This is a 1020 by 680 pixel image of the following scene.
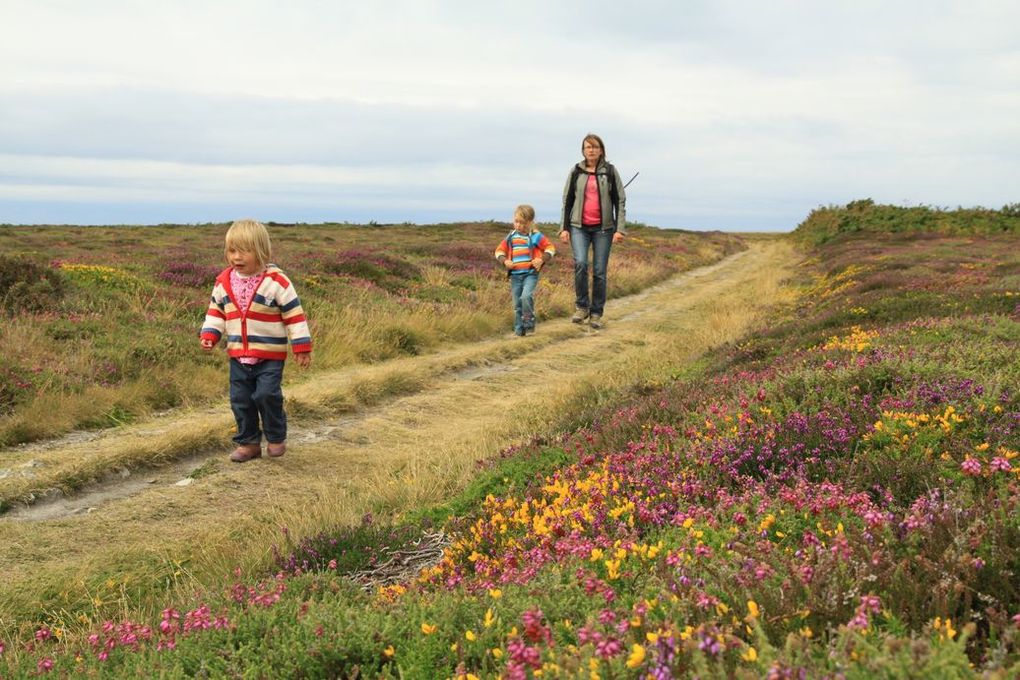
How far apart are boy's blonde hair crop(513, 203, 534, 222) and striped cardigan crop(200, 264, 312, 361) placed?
771 centimetres

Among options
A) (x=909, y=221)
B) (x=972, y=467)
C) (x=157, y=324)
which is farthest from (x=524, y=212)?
(x=909, y=221)

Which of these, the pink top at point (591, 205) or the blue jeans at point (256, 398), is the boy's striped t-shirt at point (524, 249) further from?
the blue jeans at point (256, 398)

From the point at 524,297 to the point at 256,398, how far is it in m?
7.98

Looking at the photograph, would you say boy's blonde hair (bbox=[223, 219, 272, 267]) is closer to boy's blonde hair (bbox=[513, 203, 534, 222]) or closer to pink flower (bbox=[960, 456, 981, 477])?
pink flower (bbox=[960, 456, 981, 477])

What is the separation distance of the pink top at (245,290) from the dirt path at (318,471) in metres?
0.99

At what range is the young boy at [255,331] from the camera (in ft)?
22.0

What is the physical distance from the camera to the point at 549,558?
349cm

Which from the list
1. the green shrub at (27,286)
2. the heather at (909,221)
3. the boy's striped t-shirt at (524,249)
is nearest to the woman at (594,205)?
the boy's striped t-shirt at (524,249)

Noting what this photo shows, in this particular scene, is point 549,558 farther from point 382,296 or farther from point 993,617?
point 382,296

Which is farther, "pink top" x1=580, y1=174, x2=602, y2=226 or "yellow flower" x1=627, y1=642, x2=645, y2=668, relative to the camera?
"pink top" x1=580, y1=174, x2=602, y2=226

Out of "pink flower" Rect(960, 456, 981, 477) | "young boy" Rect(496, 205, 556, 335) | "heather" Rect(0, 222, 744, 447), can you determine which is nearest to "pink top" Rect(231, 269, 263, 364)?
"heather" Rect(0, 222, 744, 447)

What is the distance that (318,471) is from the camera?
6.58 m

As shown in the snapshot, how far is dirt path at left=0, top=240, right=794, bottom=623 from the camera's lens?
4.80 metres

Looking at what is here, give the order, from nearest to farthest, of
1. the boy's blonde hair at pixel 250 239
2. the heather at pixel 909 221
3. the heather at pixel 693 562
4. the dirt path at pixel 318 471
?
the heather at pixel 693 562 → the dirt path at pixel 318 471 → the boy's blonde hair at pixel 250 239 → the heather at pixel 909 221
